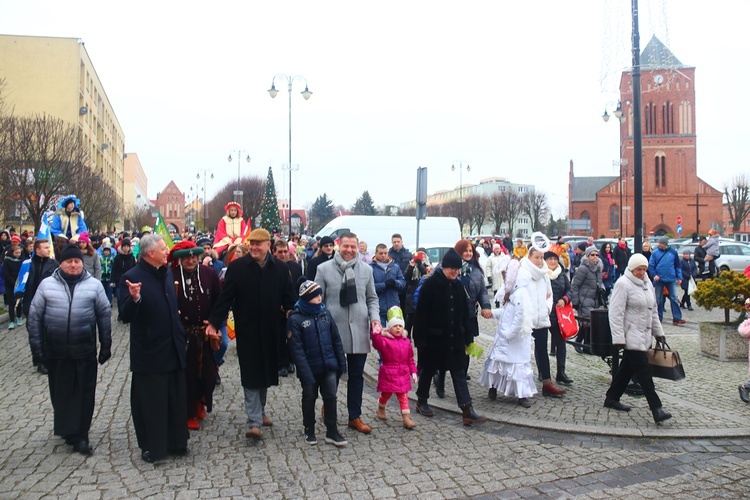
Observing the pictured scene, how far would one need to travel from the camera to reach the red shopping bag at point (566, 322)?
824 centimetres

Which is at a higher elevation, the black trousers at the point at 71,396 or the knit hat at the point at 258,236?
the knit hat at the point at 258,236

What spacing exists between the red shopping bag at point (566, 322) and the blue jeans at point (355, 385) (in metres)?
3.04

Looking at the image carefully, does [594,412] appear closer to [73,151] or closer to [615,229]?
[73,151]

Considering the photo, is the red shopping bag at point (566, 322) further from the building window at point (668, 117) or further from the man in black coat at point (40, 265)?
the building window at point (668, 117)

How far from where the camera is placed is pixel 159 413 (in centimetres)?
553

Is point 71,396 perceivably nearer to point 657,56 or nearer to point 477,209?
point 657,56

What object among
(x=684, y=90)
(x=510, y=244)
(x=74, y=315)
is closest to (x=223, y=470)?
(x=74, y=315)

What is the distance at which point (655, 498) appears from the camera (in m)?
4.78

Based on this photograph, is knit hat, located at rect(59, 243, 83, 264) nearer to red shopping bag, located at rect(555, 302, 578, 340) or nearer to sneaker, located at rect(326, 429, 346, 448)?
sneaker, located at rect(326, 429, 346, 448)

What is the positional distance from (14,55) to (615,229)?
72966 mm

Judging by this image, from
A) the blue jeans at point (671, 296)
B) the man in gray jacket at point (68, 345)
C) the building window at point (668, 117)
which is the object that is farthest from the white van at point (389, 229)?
the building window at point (668, 117)

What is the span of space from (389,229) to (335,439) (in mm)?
22842

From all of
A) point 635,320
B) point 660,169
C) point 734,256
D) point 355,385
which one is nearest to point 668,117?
point 660,169

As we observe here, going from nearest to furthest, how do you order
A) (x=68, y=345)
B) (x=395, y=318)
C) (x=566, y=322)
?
(x=68, y=345) → (x=395, y=318) → (x=566, y=322)
